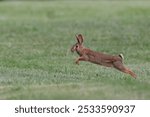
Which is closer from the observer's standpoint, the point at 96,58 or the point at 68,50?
the point at 96,58

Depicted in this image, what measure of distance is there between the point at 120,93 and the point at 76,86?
48.3 inches

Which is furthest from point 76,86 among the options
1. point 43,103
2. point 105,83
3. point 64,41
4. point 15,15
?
point 15,15

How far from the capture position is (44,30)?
2955 centimetres

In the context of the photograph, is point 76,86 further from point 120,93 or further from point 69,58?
point 69,58

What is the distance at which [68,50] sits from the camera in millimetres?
23359

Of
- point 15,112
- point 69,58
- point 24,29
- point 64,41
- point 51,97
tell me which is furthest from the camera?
point 24,29

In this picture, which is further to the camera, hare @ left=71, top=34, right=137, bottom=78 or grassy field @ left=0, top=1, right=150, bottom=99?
hare @ left=71, top=34, right=137, bottom=78

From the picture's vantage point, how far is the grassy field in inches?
575

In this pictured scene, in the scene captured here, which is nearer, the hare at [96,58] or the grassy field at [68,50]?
the grassy field at [68,50]

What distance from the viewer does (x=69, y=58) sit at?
70.5 ft

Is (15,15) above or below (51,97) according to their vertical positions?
above

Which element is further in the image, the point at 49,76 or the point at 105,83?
the point at 49,76

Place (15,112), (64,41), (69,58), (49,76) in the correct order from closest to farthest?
1. (15,112)
2. (49,76)
3. (69,58)
4. (64,41)

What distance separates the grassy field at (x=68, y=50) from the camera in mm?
14609
